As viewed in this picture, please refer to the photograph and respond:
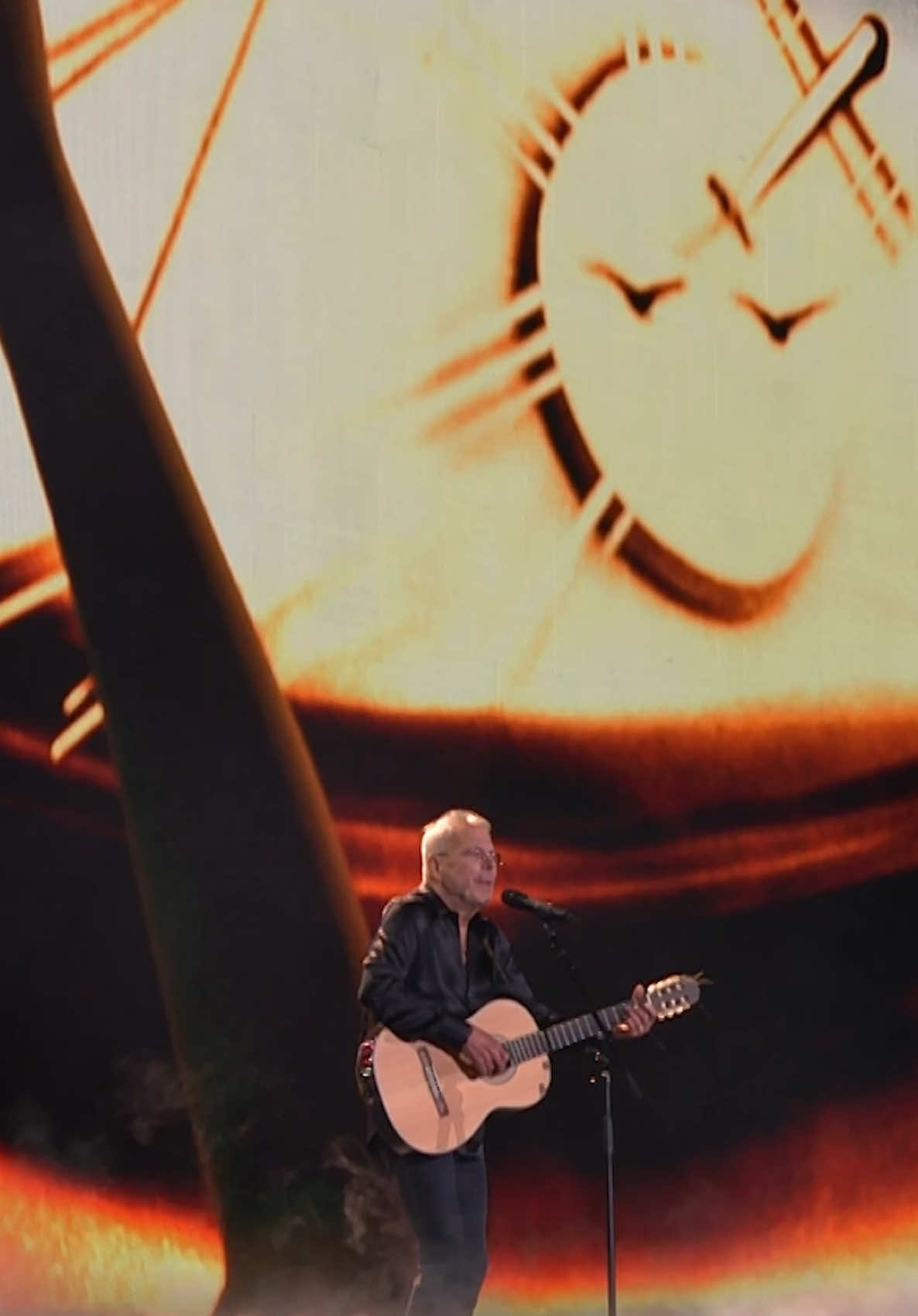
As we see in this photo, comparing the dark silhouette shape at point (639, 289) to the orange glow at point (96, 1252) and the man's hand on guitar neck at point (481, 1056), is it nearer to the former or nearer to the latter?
the man's hand on guitar neck at point (481, 1056)

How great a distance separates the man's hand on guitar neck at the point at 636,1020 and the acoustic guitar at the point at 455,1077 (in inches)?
0.5

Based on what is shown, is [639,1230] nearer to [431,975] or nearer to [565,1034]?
[565,1034]

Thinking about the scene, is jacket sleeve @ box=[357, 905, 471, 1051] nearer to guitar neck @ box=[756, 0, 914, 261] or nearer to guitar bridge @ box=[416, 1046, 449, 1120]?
guitar bridge @ box=[416, 1046, 449, 1120]

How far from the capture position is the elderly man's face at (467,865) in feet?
17.1

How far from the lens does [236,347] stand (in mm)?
6059

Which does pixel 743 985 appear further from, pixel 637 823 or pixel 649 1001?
pixel 649 1001

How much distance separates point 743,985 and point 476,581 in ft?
5.25

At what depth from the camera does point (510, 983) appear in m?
5.37

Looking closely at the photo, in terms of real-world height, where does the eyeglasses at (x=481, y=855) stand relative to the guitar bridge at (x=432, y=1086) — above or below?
above

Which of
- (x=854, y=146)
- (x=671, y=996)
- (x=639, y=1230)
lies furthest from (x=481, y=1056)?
(x=854, y=146)

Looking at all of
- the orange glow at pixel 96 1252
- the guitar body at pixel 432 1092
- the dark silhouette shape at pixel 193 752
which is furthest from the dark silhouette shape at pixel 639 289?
the orange glow at pixel 96 1252

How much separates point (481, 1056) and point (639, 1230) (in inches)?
68.8

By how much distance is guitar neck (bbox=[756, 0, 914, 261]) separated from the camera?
7254mm

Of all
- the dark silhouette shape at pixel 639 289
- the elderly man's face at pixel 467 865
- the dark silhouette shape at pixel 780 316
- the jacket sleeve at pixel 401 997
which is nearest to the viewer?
the jacket sleeve at pixel 401 997
